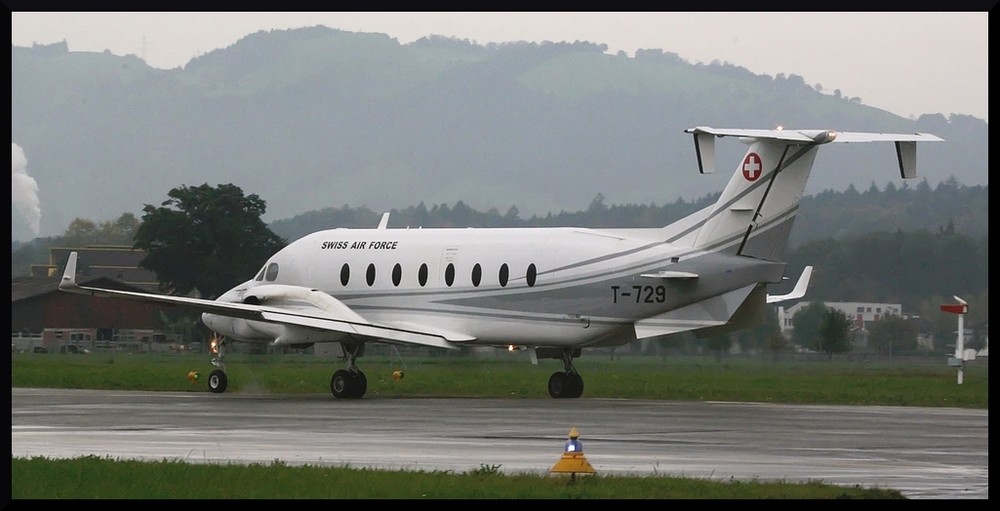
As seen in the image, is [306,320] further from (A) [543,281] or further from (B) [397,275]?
(A) [543,281]

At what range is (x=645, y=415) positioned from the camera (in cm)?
2838

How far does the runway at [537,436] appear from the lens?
18.7 m

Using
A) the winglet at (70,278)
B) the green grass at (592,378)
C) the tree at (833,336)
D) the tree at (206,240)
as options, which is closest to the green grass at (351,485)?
the winglet at (70,278)

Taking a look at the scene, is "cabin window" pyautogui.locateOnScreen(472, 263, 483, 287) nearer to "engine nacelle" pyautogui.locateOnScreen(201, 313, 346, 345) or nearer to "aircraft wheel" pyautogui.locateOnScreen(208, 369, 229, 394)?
"engine nacelle" pyautogui.locateOnScreen(201, 313, 346, 345)

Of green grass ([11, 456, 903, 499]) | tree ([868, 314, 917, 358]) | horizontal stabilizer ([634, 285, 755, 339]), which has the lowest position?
green grass ([11, 456, 903, 499])

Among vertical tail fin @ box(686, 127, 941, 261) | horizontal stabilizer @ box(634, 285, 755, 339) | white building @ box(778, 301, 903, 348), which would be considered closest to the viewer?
vertical tail fin @ box(686, 127, 941, 261)

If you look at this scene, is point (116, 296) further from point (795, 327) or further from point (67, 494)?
point (795, 327)

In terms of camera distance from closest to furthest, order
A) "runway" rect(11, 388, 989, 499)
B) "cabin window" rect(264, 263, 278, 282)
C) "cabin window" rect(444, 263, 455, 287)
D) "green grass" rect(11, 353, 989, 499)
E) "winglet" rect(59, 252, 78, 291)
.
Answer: "green grass" rect(11, 353, 989, 499) < "runway" rect(11, 388, 989, 499) < "winglet" rect(59, 252, 78, 291) < "cabin window" rect(444, 263, 455, 287) < "cabin window" rect(264, 263, 278, 282)

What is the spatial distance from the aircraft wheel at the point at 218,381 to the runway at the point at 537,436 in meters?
2.99

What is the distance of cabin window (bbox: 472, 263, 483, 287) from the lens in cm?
3466

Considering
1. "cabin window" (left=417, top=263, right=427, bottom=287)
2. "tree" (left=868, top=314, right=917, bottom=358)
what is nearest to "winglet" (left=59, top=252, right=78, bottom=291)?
"cabin window" (left=417, top=263, right=427, bottom=287)

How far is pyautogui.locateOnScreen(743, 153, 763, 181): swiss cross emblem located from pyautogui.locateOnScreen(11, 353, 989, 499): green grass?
484cm

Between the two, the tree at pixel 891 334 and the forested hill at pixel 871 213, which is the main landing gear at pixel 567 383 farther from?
the forested hill at pixel 871 213
